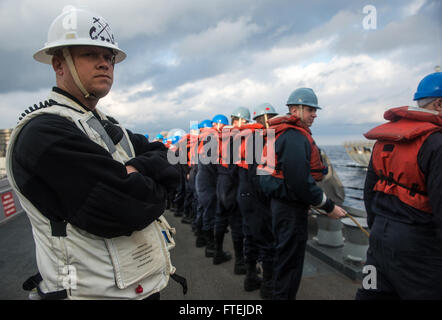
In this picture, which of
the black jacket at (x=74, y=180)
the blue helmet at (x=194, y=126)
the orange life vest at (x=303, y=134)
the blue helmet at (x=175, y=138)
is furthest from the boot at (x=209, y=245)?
the blue helmet at (x=175, y=138)

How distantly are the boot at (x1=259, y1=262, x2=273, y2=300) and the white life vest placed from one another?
253 centimetres

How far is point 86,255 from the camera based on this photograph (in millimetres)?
1248

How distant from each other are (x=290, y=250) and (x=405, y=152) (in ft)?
4.84

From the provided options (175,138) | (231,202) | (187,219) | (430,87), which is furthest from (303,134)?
(175,138)

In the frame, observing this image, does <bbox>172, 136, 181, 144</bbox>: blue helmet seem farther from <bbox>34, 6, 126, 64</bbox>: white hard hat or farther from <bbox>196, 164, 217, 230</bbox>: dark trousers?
<bbox>34, 6, 126, 64</bbox>: white hard hat

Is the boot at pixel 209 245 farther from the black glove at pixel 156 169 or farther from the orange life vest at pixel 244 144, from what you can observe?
the black glove at pixel 156 169

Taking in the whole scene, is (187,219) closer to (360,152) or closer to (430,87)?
(430,87)

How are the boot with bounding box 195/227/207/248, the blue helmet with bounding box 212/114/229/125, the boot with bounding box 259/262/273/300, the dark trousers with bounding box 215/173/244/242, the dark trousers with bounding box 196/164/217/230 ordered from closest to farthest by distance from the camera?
the boot with bounding box 259/262/273/300, the dark trousers with bounding box 215/173/244/242, the dark trousers with bounding box 196/164/217/230, the boot with bounding box 195/227/207/248, the blue helmet with bounding box 212/114/229/125

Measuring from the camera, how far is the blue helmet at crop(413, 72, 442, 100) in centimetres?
220

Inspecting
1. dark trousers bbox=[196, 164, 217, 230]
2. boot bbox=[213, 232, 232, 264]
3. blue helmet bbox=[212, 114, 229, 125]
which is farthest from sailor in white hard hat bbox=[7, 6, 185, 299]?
blue helmet bbox=[212, 114, 229, 125]

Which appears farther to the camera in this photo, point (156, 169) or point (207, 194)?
point (207, 194)

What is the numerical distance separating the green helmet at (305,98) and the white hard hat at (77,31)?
91.4 inches
